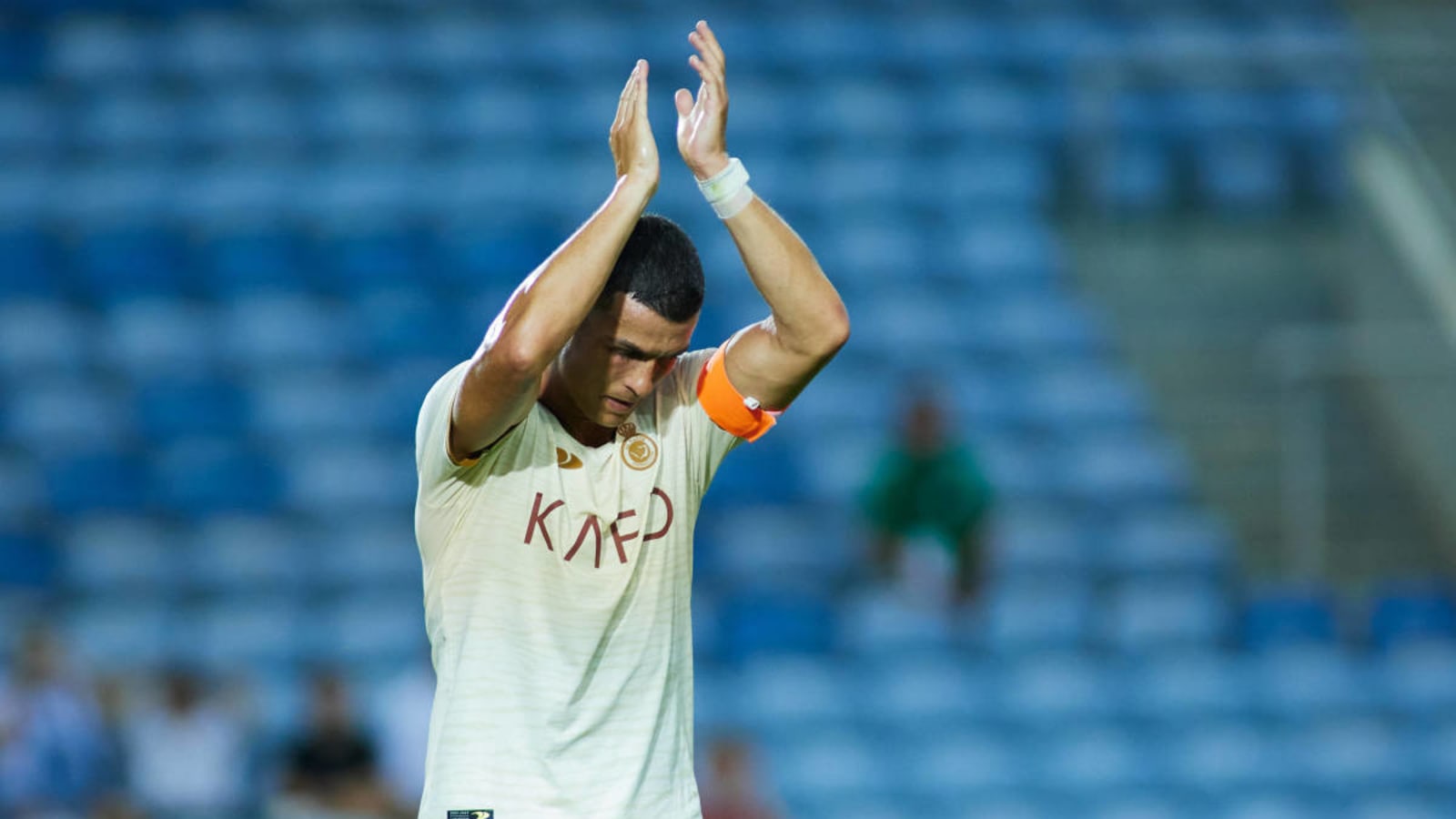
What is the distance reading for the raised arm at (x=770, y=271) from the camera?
3137 millimetres

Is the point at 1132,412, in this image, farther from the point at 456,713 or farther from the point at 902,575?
the point at 456,713

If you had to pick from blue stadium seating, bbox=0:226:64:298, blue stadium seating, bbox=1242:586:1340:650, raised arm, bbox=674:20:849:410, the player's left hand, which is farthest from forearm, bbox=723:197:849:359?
blue stadium seating, bbox=0:226:64:298

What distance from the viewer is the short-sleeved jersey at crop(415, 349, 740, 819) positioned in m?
3.16

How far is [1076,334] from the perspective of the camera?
1088 cm

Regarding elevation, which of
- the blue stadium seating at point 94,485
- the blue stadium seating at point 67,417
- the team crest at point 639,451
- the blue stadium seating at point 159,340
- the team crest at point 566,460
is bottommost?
the team crest at point 566,460

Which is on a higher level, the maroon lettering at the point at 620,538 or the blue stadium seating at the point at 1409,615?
the blue stadium seating at the point at 1409,615

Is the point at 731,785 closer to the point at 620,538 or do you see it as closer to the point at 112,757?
the point at 112,757

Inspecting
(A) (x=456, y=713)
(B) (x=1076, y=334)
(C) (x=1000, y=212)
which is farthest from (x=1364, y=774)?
(A) (x=456, y=713)

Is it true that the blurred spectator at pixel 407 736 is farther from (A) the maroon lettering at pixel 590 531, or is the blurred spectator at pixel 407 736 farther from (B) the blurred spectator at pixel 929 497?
(A) the maroon lettering at pixel 590 531

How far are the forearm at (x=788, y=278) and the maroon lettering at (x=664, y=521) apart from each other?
1.22 ft

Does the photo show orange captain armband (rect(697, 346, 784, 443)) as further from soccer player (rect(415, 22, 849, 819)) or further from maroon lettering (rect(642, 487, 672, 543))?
maroon lettering (rect(642, 487, 672, 543))

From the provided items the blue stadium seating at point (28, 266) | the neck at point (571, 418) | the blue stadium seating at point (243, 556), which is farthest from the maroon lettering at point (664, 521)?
the blue stadium seating at point (28, 266)

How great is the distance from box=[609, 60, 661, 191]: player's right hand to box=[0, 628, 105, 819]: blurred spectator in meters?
5.76

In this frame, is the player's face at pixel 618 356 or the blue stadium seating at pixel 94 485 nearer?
the player's face at pixel 618 356
